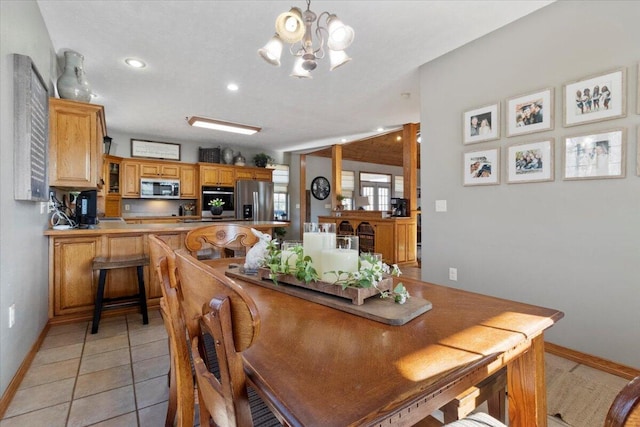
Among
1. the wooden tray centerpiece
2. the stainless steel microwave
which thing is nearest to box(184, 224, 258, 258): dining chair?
the wooden tray centerpiece

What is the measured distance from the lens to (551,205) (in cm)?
223

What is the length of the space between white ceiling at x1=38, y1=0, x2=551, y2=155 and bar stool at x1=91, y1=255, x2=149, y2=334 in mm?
1936

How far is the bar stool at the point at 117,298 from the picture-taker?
2549 mm

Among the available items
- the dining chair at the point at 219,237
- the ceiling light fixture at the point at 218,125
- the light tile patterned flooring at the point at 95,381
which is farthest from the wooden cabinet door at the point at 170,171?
the dining chair at the point at 219,237

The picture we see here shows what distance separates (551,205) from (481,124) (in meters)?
0.87

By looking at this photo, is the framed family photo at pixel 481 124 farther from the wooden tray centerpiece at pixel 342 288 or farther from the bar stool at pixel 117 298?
the bar stool at pixel 117 298

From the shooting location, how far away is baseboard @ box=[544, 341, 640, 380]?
1.87 metres

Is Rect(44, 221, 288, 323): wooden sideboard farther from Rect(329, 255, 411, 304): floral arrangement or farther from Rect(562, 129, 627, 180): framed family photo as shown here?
Rect(562, 129, 627, 180): framed family photo

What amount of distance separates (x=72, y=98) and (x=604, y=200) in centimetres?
427

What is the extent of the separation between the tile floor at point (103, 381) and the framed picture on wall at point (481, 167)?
4.64 feet

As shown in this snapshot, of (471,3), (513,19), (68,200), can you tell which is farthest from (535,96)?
(68,200)

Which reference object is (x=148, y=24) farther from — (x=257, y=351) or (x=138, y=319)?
(x=257, y=351)

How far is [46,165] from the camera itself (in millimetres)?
2330

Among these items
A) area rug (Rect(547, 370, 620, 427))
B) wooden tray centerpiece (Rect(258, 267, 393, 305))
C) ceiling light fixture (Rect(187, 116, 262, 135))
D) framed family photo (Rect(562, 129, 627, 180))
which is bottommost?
area rug (Rect(547, 370, 620, 427))
